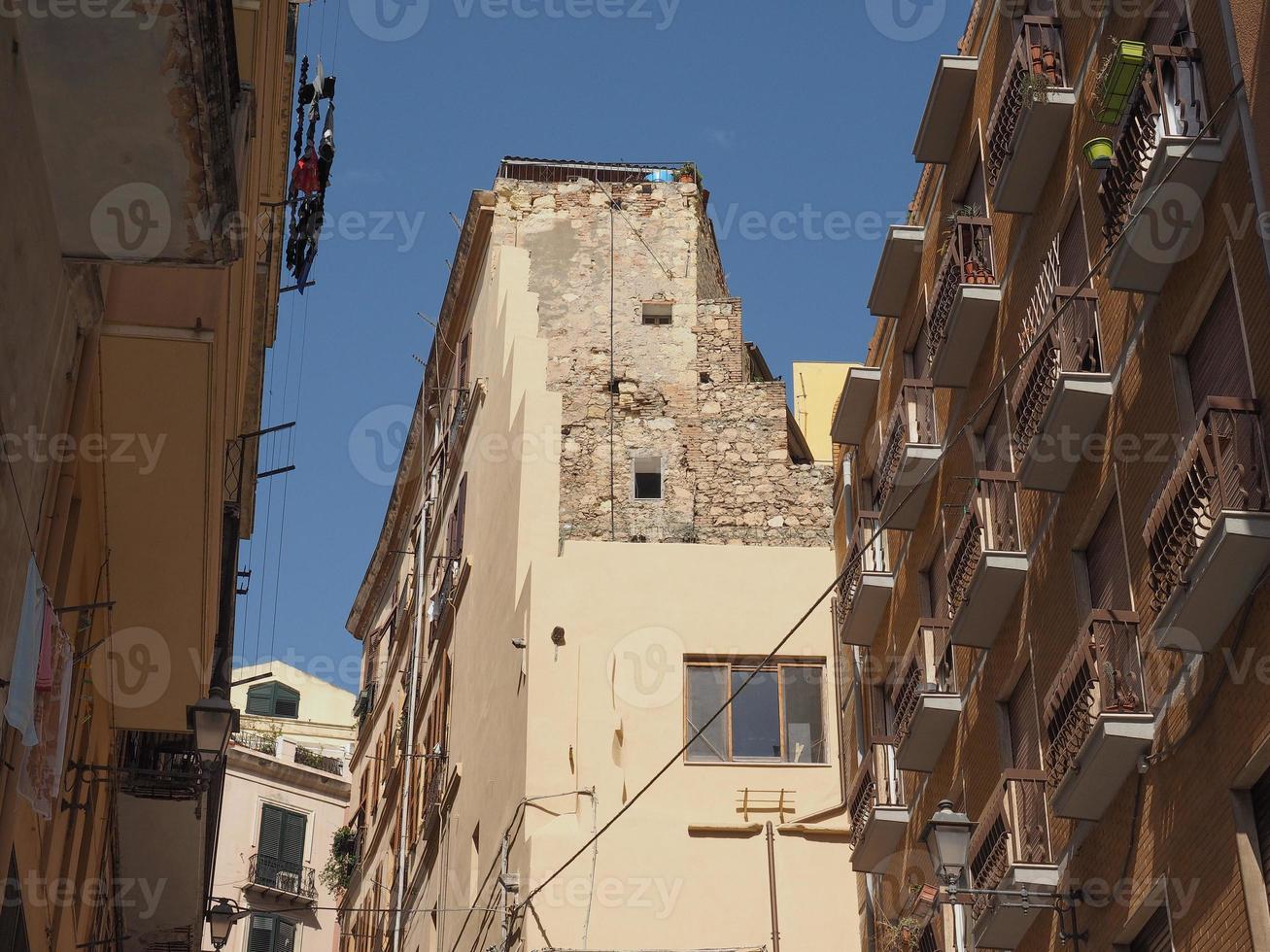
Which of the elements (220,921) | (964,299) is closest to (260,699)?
(220,921)

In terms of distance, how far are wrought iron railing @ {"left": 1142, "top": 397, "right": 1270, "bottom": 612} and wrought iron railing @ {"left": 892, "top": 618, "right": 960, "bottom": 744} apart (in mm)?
5039

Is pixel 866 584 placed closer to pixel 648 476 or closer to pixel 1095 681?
pixel 1095 681

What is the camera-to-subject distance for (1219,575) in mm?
10203

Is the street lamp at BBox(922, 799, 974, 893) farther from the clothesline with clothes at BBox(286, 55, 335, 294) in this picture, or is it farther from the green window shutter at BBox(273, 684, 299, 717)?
the green window shutter at BBox(273, 684, 299, 717)

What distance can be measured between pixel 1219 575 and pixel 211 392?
5.99 meters

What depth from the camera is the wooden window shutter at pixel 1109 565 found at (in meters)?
12.8

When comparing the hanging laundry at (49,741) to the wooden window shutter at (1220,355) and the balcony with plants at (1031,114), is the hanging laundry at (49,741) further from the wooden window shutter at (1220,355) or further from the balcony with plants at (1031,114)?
the balcony with plants at (1031,114)

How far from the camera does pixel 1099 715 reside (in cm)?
1187

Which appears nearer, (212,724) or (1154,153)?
(1154,153)

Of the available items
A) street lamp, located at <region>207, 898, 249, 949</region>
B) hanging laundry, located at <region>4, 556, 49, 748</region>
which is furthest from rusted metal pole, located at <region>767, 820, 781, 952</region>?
hanging laundry, located at <region>4, 556, 49, 748</region>

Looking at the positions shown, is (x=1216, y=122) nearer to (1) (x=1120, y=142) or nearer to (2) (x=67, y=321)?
(1) (x=1120, y=142)

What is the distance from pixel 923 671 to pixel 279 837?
30.8m

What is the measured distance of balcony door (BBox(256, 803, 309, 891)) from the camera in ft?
146

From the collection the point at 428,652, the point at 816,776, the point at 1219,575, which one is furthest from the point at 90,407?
the point at 428,652
